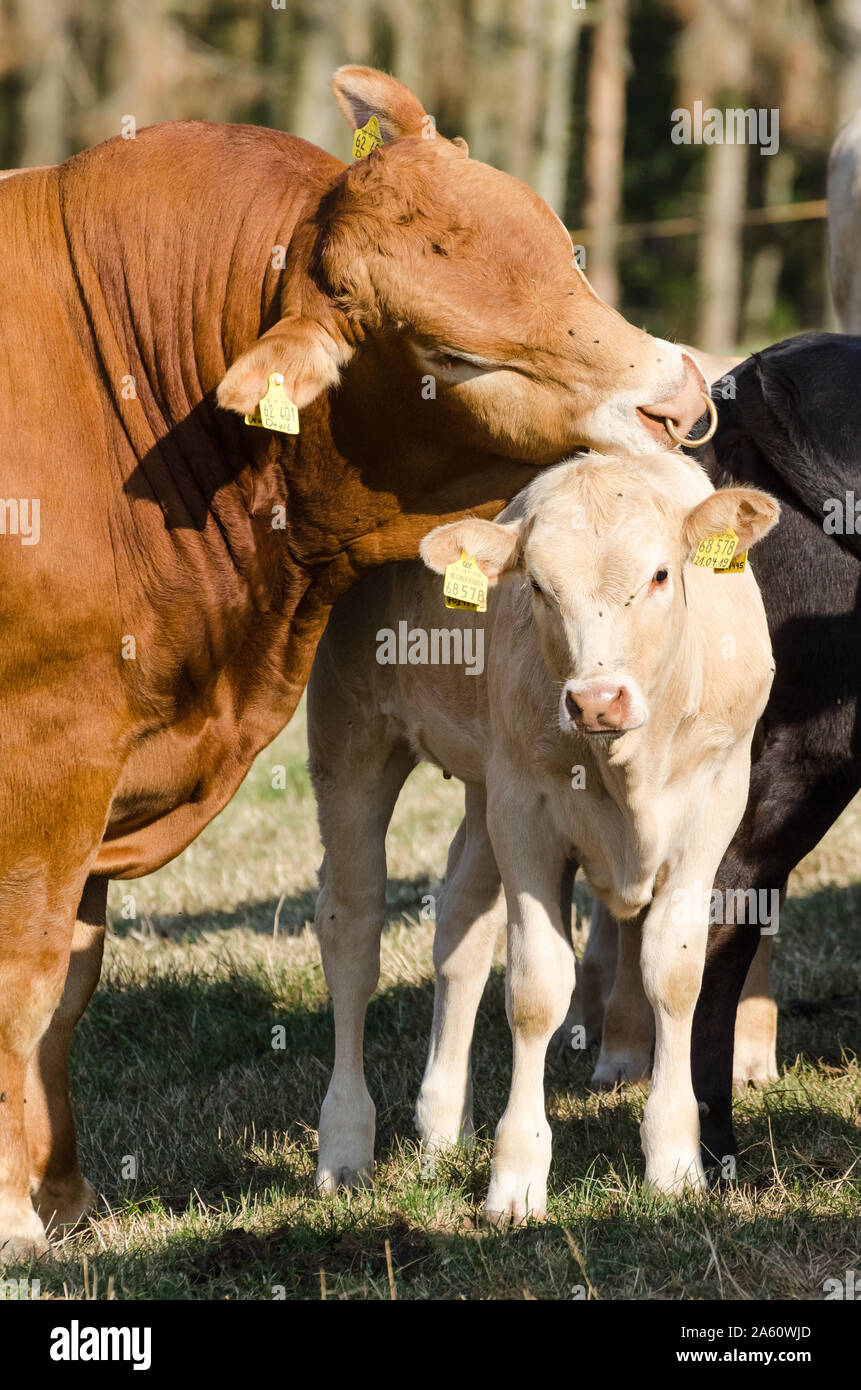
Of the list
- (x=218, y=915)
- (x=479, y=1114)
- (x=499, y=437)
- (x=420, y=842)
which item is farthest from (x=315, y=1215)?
(x=420, y=842)

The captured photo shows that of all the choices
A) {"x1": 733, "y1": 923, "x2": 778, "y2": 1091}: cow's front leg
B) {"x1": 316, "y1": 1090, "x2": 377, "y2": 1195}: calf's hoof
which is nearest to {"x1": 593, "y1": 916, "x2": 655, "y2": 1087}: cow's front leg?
{"x1": 733, "y1": 923, "x2": 778, "y2": 1091}: cow's front leg

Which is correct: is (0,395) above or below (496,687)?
above

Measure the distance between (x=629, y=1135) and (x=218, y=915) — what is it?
3008 mm

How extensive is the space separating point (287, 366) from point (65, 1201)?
7.35 ft

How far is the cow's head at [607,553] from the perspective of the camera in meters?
3.53

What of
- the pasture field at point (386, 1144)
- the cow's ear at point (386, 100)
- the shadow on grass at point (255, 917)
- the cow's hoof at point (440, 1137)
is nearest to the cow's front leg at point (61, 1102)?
the pasture field at point (386, 1144)

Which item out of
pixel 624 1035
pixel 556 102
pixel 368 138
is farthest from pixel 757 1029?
pixel 556 102

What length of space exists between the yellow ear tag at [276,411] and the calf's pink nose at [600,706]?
869mm

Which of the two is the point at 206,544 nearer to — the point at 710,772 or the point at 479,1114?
the point at 710,772

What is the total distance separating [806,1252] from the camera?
143 inches

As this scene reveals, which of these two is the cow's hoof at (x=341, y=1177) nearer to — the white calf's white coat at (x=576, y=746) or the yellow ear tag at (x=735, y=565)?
the white calf's white coat at (x=576, y=746)

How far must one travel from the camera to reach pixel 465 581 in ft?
12.2

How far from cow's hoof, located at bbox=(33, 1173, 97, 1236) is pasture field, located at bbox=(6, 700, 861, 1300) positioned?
0.21 feet

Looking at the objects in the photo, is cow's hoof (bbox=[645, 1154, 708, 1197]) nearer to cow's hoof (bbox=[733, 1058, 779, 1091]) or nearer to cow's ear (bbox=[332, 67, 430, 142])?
cow's hoof (bbox=[733, 1058, 779, 1091])
